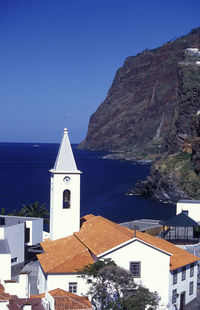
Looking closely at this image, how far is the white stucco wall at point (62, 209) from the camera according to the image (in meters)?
30.7

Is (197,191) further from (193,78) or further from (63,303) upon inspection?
(63,303)

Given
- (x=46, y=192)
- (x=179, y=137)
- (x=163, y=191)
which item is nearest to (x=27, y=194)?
(x=46, y=192)

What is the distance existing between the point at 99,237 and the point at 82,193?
74.8 meters

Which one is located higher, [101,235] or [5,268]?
[101,235]

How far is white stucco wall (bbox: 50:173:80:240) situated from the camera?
3067cm

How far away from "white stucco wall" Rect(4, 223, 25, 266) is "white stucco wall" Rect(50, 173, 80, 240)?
3069 millimetres

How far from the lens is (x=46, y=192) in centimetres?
10156

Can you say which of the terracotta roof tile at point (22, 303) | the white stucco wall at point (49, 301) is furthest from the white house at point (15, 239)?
the white stucco wall at point (49, 301)

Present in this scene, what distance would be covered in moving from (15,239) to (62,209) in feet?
15.0

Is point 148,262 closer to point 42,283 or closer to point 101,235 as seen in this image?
point 101,235

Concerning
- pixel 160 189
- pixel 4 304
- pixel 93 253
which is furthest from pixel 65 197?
pixel 160 189

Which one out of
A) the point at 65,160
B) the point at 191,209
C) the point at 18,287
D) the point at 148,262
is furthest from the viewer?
the point at 191,209

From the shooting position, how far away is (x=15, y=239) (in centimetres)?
3269

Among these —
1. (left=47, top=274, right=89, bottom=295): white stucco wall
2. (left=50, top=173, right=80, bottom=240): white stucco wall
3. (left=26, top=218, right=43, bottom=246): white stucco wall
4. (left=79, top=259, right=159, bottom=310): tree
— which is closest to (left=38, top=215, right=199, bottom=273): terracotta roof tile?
(left=47, top=274, right=89, bottom=295): white stucco wall
